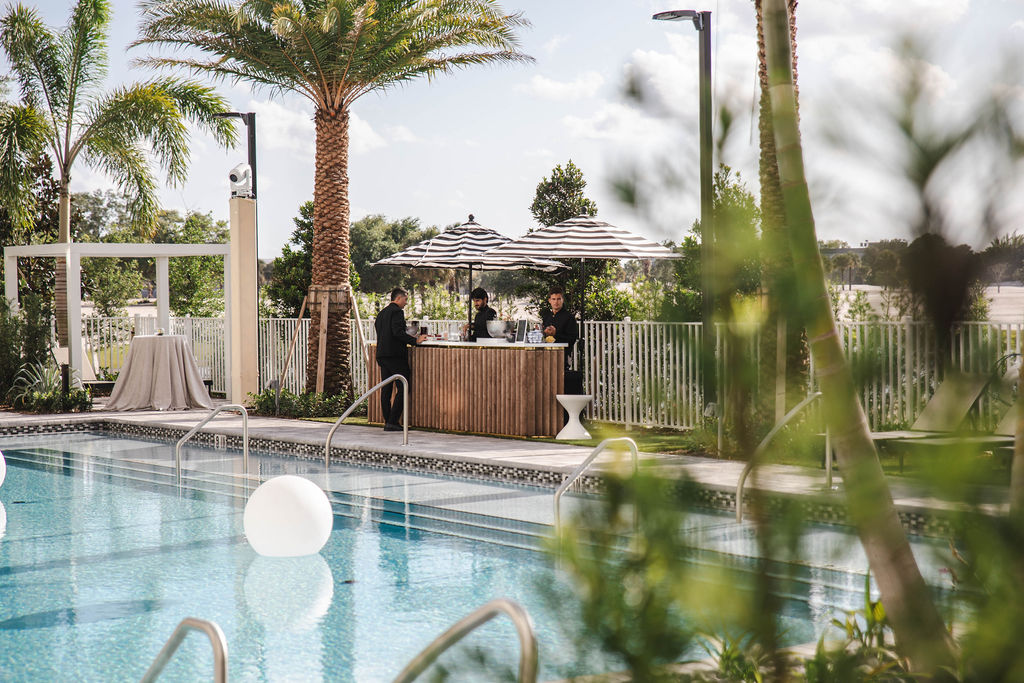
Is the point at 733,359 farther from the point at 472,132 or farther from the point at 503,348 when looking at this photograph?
the point at 472,132

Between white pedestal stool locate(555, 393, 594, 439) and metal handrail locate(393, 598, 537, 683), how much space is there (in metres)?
10.0

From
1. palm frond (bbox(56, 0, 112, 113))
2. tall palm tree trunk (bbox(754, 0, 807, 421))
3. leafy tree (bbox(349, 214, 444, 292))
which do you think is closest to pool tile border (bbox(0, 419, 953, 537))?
tall palm tree trunk (bbox(754, 0, 807, 421))

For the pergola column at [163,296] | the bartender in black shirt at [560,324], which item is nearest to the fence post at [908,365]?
the bartender in black shirt at [560,324]

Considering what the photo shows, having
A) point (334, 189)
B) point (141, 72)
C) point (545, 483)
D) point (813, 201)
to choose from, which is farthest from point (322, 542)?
point (141, 72)

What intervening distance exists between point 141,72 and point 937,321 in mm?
18532

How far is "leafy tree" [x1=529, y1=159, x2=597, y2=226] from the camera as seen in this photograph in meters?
23.0

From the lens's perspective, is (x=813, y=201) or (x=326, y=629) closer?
(x=813, y=201)

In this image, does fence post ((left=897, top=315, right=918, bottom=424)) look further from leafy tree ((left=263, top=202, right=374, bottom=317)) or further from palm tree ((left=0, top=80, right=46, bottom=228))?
leafy tree ((left=263, top=202, right=374, bottom=317))

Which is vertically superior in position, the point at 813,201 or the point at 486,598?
the point at 813,201

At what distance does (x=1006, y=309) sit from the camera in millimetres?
1058

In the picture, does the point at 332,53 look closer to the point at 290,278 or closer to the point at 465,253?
the point at 465,253

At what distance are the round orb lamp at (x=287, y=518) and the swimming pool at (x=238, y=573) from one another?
0.47ft

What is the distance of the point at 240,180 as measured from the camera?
51.4 feet

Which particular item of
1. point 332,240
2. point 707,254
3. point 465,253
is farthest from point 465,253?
point 707,254
